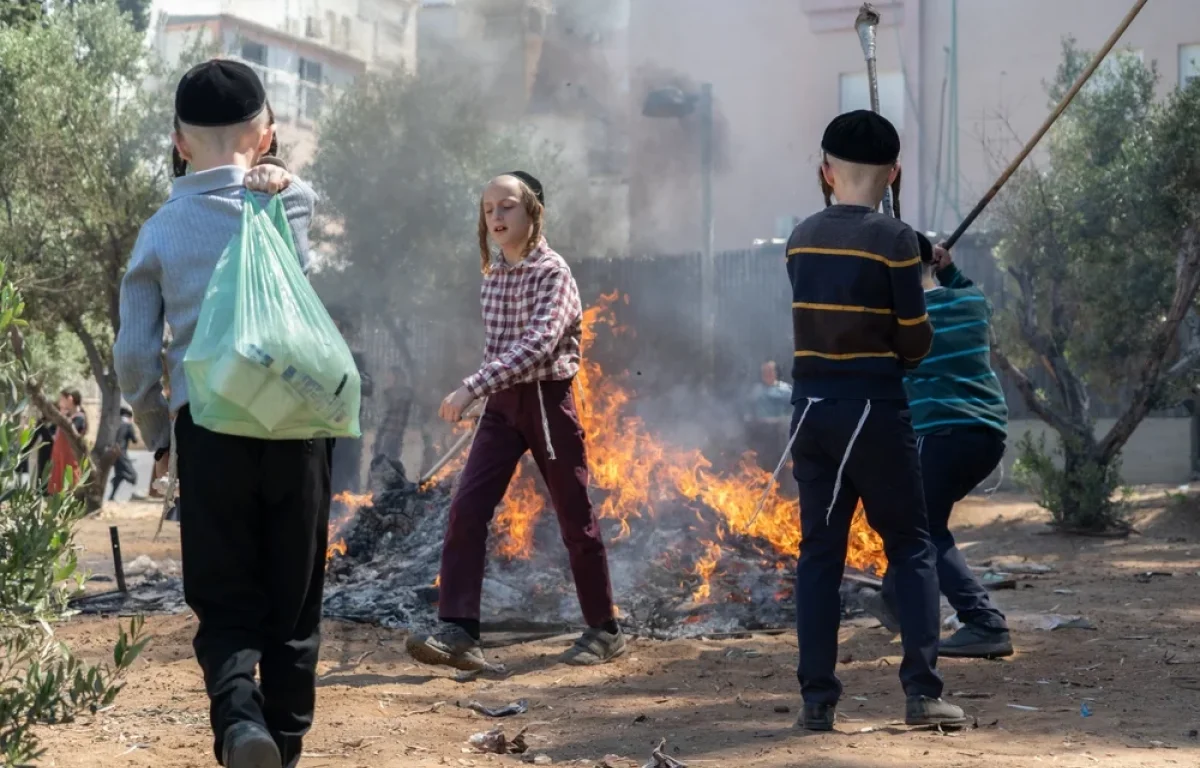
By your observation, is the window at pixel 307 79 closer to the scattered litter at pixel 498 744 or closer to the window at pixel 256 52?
the window at pixel 256 52

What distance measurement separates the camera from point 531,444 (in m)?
5.96

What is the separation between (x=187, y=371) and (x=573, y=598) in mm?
4305

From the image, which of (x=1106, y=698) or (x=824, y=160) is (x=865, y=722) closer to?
(x=1106, y=698)

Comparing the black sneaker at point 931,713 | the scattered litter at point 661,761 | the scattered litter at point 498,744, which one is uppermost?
the black sneaker at point 931,713

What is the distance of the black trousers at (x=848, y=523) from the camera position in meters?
4.49

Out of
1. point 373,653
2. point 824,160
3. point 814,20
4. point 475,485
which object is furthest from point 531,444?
point 814,20

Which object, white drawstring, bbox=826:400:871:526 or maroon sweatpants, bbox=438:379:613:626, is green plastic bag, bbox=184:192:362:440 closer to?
white drawstring, bbox=826:400:871:526

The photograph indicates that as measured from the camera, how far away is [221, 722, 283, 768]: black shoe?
3312 mm

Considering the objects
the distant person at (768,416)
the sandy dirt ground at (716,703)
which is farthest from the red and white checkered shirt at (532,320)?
the distant person at (768,416)

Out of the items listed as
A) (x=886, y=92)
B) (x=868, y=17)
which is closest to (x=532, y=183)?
(x=868, y=17)

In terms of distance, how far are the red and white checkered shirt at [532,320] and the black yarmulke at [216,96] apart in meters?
2.13

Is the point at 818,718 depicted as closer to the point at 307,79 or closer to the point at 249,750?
the point at 249,750

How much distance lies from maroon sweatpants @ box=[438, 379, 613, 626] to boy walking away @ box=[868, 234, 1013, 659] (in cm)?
132

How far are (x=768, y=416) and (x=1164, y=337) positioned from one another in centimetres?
546
